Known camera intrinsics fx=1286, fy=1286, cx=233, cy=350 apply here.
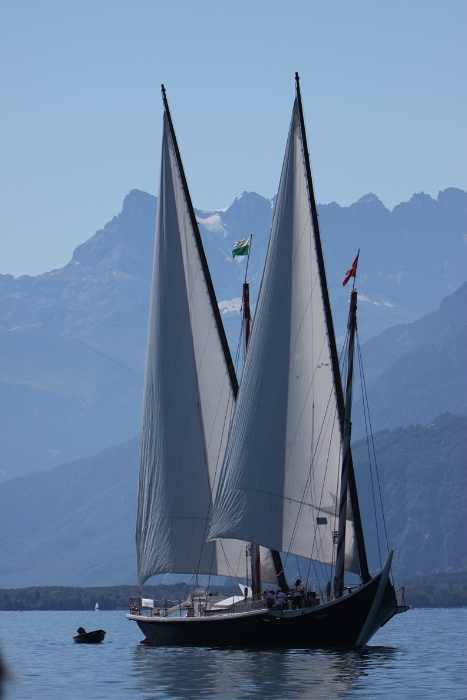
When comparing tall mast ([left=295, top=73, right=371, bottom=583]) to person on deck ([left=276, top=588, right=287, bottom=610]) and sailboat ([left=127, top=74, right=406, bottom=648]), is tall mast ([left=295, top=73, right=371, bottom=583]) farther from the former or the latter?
person on deck ([left=276, top=588, right=287, bottom=610])

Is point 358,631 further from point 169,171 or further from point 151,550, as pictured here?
point 169,171

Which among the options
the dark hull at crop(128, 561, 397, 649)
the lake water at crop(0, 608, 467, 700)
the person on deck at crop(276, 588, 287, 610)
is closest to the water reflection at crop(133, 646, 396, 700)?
the lake water at crop(0, 608, 467, 700)

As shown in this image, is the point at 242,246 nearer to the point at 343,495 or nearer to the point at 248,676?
the point at 343,495

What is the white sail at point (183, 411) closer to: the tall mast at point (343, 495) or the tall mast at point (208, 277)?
the tall mast at point (208, 277)

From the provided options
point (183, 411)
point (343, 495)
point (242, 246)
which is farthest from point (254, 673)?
point (242, 246)

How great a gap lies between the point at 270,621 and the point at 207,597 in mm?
9508

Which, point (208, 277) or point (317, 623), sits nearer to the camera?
point (317, 623)

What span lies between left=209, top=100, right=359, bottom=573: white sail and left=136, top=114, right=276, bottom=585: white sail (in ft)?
16.2

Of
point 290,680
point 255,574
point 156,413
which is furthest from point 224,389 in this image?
point 290,680

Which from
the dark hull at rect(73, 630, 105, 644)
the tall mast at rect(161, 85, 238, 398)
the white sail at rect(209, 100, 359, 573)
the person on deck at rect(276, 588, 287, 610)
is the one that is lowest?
the person on deck at rect(276, 588, 287, 610)

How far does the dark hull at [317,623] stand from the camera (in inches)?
2115

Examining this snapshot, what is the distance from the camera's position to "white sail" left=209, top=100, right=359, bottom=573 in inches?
2165

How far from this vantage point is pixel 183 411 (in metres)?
62.3

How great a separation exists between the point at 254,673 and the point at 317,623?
6.22m
